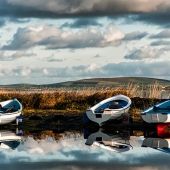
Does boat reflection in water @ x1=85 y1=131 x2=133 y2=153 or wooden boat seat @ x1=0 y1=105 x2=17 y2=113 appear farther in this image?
wooden boat seat @ x1=0 y1=105 x2=17 y2=113

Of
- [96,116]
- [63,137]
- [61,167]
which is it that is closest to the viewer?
[61,167]

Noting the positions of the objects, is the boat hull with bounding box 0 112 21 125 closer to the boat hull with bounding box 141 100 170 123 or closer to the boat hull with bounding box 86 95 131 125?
the boat hull with bounding box 86 95 131 125

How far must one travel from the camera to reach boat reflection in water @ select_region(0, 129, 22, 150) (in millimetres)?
21641

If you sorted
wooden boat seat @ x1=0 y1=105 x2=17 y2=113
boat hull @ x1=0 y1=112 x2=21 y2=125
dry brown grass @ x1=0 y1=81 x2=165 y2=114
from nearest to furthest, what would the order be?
boat hull @ x1=0 y1=112 x2=21 y2=125
wooden boat seat @ x1=0 y1=105 x2=17 y2=113
dry brown grass @ x1=0 y1=81 x2=165 y2=114

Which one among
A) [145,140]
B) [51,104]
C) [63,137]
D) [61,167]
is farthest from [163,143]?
→ [51,104]

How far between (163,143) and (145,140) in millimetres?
1144

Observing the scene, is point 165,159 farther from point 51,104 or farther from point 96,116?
point 51,104

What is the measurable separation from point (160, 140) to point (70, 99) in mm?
13405

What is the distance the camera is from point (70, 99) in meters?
35.0

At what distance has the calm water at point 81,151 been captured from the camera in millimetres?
16750

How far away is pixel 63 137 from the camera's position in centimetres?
2400

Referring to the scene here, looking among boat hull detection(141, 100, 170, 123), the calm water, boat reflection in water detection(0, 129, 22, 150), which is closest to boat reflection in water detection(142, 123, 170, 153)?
the calm water

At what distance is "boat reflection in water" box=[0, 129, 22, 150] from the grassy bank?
258 inches

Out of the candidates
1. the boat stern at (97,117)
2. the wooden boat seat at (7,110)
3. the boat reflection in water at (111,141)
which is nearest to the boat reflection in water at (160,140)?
the boat reflection in water at (111,141)
